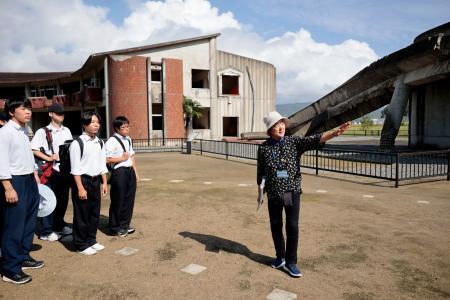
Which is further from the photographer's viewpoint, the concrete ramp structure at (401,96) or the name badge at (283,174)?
the concrete ramp structure at (401,96)

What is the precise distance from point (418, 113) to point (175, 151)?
46.8ft

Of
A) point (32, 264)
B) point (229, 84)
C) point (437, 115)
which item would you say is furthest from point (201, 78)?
point (32, 264)

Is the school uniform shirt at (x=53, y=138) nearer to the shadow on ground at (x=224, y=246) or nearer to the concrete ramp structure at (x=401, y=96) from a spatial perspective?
the shadow on ground at (x=224, y=246)

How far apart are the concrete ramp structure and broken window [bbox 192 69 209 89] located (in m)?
10.8

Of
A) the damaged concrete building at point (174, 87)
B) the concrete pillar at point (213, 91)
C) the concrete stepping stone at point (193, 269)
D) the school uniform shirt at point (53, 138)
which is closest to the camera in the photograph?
the concrete stepping stone at point (193, 269)

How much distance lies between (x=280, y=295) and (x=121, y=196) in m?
2.79

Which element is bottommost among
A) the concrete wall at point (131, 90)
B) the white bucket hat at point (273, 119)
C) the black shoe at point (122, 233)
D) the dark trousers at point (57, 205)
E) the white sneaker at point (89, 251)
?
the white sneaker at point (89, 251)

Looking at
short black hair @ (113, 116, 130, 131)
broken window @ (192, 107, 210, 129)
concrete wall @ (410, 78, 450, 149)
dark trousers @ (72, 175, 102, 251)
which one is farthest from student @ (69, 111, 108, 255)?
broken window @ (192, 107, 210, 129)

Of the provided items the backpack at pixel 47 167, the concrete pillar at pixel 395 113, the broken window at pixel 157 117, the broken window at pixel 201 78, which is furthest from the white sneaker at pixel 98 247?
the broken window at pixel 201 78

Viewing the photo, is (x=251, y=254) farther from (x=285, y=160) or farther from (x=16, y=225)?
(x=16, y=225)

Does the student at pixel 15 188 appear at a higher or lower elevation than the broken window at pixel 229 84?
lower

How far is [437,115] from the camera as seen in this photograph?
17.2 m

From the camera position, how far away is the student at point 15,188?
346cm

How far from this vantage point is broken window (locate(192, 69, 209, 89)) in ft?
95.0
